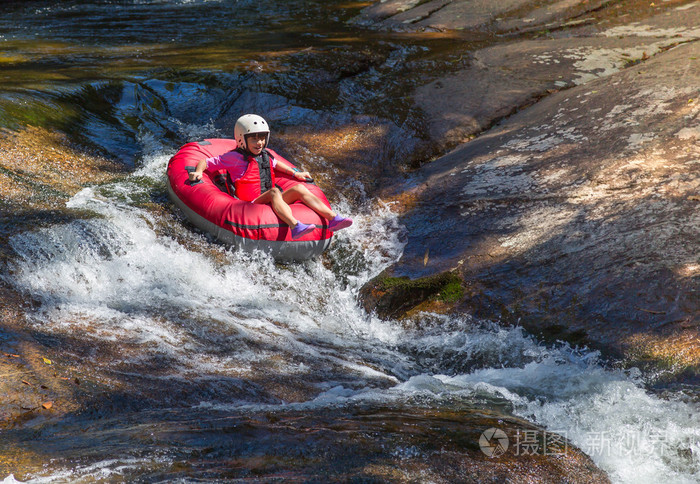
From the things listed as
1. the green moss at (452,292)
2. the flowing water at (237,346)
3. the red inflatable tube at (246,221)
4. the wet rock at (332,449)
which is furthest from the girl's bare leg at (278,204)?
the wet rock at (332,449)

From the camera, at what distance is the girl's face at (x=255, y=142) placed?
6.41 m

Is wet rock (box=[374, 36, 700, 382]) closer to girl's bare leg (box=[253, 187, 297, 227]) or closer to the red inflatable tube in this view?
the red inflatable tube

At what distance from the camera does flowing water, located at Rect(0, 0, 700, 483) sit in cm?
318

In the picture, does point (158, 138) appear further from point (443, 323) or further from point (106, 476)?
point (106, 476)

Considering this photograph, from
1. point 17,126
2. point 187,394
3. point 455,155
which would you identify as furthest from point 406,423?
point 17,126

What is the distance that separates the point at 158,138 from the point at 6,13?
8.85 metres

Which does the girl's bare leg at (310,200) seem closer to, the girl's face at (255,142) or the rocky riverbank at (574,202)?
the girl's face at (255,142)

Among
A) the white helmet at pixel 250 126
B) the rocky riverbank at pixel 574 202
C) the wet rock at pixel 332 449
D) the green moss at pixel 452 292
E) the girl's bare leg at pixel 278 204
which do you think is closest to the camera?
the wet rock at pixel 332 449

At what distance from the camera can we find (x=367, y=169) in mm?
7895

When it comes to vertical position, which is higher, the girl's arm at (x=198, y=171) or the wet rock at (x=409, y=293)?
the girl's arm at (x=198, y=171)

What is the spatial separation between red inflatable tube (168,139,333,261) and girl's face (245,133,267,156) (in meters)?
0.56

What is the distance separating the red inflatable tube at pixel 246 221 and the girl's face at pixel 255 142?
1.84ft

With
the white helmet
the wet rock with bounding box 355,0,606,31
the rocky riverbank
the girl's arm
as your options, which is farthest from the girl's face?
the wet rock with bounding box 355,0,606,31

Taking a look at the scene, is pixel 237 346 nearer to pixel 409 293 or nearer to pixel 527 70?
pixel 409 293
